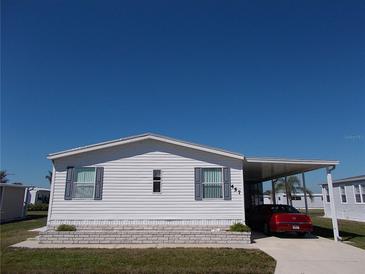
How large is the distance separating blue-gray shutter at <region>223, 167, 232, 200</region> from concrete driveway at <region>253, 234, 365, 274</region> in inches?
78.1

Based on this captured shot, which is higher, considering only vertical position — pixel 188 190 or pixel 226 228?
pixel 188 190

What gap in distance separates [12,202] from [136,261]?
18.1 m

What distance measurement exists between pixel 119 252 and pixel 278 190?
29024mm

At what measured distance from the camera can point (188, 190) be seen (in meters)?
12.1

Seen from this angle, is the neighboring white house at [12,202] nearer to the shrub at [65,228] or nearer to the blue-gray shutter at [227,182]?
the shrub at [65,228]

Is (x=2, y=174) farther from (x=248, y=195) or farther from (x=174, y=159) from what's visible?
(x=174, y=159)

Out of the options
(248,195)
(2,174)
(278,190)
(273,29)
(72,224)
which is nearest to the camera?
(72,224)

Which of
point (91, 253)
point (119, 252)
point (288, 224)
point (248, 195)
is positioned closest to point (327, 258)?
point (288, 224)

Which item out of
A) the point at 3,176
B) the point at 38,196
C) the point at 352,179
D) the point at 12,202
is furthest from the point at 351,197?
the point at 3,176

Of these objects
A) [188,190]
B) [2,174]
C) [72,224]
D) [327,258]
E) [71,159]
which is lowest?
[327,258]

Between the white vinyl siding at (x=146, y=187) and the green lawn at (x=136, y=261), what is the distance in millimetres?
2578

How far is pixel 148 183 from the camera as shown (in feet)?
39.8

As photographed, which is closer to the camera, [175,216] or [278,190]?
[175,216]

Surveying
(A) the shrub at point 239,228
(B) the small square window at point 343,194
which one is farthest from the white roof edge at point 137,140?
(B) the small square window at point 343,194
